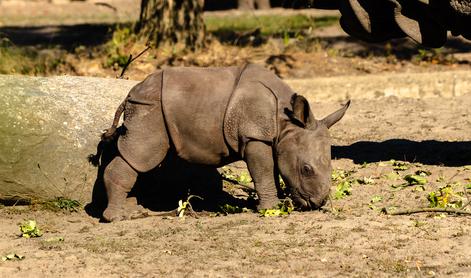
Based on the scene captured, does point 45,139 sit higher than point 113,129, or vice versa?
point 113,129

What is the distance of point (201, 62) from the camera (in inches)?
573

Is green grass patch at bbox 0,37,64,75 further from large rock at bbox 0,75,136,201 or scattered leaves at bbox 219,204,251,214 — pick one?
scattered leaves at bbox 219,204,251,214

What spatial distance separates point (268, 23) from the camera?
1986 cm

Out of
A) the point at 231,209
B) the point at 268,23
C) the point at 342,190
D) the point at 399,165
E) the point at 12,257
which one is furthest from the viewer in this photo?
the point at 268,23

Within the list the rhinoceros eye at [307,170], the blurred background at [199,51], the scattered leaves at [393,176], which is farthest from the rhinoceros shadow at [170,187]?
the blurred background at [199,51]

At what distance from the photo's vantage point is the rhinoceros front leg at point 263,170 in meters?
7.77

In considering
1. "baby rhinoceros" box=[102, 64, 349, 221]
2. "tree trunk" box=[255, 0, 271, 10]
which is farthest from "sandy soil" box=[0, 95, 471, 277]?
"tree trunk" box=[255, 0, 271, 10]

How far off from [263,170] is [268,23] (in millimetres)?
12276

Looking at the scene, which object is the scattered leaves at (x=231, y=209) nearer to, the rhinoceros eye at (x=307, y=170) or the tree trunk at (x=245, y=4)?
the rhinoceros eye at (x=307, y=170)

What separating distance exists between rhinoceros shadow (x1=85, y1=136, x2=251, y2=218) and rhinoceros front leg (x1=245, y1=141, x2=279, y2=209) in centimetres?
67

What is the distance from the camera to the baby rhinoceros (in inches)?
306

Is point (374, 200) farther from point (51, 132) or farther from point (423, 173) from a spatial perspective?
point (51, 132)

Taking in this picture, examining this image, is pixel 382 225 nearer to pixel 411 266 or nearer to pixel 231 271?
pixel 411 266

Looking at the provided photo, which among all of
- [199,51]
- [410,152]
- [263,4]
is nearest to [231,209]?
[410,152]
